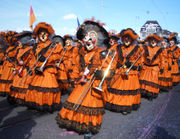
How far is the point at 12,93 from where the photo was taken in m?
5.79

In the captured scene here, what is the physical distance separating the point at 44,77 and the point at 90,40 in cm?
203

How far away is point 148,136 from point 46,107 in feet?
9.79

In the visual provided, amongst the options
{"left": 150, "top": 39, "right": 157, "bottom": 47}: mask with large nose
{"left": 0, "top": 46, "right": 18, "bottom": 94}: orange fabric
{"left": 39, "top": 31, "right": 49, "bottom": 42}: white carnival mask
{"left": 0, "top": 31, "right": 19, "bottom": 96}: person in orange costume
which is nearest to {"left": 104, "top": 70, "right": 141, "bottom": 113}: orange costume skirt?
{"left": 150, "top": 39, "right": 157, "bottom": 47}: mask with large nose

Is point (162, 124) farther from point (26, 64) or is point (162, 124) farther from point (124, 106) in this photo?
point (26, 64)

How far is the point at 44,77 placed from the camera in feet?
16.1

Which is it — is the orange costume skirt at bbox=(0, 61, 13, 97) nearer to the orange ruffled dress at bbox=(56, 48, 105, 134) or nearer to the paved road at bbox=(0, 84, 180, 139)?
the paved road at bbox=(0, 84, 180, 139)

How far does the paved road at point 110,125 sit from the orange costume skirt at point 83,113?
272mm

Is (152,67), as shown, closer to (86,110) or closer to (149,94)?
(149,94)

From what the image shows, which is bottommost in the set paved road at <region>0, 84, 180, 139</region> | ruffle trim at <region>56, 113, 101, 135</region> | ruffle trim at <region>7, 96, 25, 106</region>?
paved road at <region>0, 84, 180, 139</region>

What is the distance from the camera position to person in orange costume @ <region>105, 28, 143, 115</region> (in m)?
5.29

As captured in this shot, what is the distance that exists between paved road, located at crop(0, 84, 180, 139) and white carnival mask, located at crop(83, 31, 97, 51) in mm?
2125

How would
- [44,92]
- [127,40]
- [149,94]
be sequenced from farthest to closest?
1. [149,94]
2. [127,40]
3. [44,92]

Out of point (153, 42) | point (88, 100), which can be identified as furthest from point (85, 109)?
point (153, 42)

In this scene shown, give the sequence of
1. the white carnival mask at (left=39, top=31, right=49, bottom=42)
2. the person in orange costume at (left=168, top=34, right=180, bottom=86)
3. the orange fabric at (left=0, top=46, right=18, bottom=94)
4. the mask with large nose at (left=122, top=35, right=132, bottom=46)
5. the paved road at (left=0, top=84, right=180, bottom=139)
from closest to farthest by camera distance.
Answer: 1. the paved road at (left=0, top=84, right=180, bottom=139)
2. the white carnival mask at (left=39, top=31, right=49, bottom=42)
3. the mask with large nose at (left=122, top=35, right=132, bottom=46)
4. the orange fabric at (left=0, top=46, right=18, bottom=94)
5. the person in orange costume at (left=168, top=34, right=180, bottom=86)
